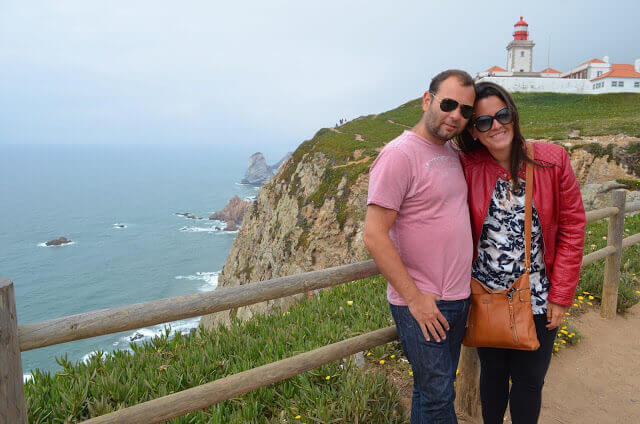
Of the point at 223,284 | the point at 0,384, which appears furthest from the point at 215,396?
the point at 223,284

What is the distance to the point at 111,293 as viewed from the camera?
1950 inches

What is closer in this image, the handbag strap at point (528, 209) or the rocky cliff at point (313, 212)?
the handbag strap at point (528, 209)

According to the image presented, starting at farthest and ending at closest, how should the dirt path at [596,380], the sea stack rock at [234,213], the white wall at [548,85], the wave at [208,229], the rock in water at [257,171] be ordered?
the rock in water at [257,171] < the sea stack rock at [234,213] < the wave at [208,229] < the white wall at [548,85] < the dirt path at [596,380]

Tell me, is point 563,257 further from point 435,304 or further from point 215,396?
point 215,396

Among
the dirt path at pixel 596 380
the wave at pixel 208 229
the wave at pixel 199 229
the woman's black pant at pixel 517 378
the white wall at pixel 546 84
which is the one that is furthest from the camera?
the wave at pixel 199 229

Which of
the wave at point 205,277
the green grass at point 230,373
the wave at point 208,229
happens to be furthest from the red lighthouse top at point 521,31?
the green grass at point 230,373

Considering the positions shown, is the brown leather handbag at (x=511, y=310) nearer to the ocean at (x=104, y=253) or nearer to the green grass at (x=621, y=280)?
the green grass at (x=621, y=280)

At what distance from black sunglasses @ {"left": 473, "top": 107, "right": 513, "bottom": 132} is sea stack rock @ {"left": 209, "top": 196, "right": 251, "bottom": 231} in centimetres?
7737

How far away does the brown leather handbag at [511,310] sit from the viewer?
2.37 m

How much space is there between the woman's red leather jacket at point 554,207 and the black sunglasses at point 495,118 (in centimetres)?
21

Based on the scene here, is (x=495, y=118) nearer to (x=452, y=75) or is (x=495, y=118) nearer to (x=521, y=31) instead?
(x=452, y=75)

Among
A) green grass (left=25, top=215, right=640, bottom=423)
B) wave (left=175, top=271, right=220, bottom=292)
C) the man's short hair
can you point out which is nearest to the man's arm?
the man's short hair

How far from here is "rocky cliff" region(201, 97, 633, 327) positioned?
16272mm

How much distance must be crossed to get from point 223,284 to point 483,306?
27020 mm
